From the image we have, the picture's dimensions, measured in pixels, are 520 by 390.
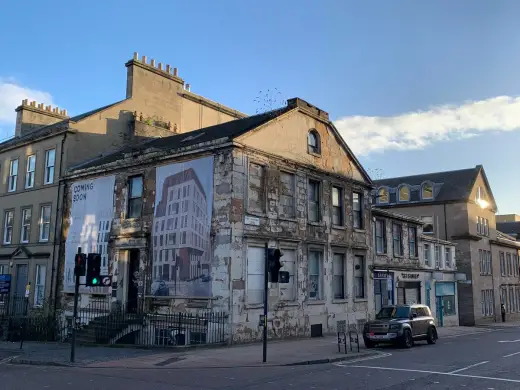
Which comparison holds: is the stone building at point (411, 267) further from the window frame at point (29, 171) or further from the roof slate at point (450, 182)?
the window frame at point (29, 171)

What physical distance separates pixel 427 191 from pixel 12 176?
34918 mm

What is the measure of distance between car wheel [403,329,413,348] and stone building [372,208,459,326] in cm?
872

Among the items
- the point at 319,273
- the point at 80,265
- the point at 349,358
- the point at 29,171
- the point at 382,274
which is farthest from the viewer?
the point at 29,171

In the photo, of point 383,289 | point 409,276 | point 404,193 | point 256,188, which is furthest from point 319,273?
point 404,193

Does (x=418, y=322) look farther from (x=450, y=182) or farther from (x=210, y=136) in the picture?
(x=450, y=182)

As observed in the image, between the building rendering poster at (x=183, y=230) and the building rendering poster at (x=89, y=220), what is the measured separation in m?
3.56

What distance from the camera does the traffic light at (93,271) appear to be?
15766 mm

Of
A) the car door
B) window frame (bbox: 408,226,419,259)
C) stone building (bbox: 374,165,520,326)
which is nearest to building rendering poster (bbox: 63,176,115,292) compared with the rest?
the car door

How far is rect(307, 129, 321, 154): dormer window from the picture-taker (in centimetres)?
2498

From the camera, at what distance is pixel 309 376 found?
12383 millimetres

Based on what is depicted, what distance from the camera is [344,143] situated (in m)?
27.2

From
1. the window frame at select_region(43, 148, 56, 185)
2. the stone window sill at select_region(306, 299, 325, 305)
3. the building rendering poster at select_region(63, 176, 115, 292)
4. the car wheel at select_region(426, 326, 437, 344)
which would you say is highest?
the window frame at select_region(43, 148, 56, 185)

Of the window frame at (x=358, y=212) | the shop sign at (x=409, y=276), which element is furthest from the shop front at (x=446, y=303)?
the window frame at (x=358, y=212)

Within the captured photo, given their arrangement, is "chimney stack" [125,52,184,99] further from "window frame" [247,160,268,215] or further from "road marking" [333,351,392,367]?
"road marking" [333,351,392,367]
